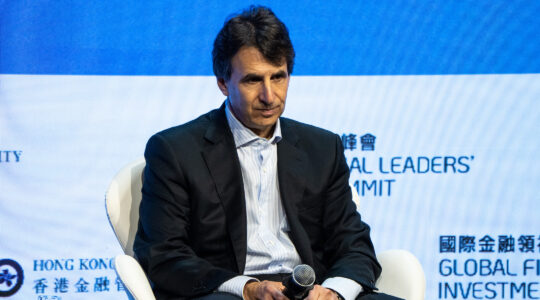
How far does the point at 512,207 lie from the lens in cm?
376

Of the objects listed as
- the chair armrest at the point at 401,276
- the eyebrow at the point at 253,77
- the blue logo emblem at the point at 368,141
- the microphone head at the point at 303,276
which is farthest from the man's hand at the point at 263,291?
the blue logo emblem at the point at 368,141

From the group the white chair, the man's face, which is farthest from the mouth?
the white chair

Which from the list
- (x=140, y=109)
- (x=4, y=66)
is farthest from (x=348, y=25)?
(x=4, y=66)

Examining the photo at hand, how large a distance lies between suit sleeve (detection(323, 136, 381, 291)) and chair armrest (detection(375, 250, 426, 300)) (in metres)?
0.04

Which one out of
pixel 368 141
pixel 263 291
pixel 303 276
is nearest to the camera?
pixel 303 276

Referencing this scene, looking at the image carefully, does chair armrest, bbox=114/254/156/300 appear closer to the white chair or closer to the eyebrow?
the white chair

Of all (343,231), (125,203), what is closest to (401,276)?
(343,231)

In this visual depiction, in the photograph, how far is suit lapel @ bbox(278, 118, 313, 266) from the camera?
2484 mm

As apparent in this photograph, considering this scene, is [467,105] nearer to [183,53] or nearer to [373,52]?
[373,52]

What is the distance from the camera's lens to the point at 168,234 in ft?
7.61

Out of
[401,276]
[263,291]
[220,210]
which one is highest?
[220,210]

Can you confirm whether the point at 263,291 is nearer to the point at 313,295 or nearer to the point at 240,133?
the point at 313,295

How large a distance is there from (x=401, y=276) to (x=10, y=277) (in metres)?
1.95

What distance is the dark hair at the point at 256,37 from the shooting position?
2.38 m
